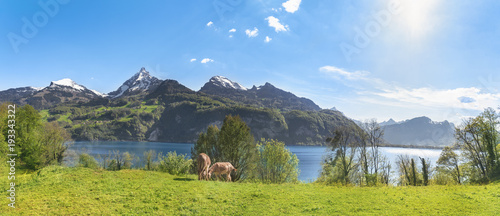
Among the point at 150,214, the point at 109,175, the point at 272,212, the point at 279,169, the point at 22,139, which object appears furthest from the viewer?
the point at 279,169

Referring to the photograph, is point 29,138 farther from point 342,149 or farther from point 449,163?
point 449,163

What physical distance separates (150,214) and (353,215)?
11.7 metres

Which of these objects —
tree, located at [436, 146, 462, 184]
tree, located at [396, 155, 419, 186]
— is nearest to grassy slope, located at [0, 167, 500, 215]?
tree, located at [396, 155, 419, 186]

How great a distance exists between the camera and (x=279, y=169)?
58.2m

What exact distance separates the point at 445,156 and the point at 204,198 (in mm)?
60875

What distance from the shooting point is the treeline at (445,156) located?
42375mm

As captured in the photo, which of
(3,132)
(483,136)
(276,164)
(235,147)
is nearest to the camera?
(3,132)

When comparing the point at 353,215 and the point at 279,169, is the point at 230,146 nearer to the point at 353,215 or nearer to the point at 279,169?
the point at 279,169

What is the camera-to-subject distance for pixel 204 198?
53.0 feet

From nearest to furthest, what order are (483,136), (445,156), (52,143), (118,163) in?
(118,163), (483,136), (52,143), (445,156)

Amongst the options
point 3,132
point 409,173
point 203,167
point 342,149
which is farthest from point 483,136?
point 3,132

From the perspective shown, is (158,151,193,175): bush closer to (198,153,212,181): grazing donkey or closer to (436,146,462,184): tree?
(198,153,212,181): grazing donkey

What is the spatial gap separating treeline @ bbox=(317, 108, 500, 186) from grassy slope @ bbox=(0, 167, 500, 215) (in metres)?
22.1

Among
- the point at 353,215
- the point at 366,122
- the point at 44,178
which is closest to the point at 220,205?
the point at 353,215
